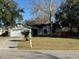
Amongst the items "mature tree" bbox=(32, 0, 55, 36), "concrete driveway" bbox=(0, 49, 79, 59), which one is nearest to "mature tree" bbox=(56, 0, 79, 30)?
"mature tree" bbox=(32, 0, 55, 36)

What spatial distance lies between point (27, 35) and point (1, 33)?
28.7m

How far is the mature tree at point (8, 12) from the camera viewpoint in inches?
2332

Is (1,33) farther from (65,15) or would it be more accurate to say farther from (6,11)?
(65,15)

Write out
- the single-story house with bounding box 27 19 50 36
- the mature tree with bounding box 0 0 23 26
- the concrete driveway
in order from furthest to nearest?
1. the single-story house with bounding box 27 19 50 36
2. the mature tree with bounding box 0 0 23 26
3. the concrete driveway

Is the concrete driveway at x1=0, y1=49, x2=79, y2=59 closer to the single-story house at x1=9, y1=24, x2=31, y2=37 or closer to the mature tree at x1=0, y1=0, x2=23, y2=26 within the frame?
the mature tree at x1=0, y1=0, x2=23, y2=26

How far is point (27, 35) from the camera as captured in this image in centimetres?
4378

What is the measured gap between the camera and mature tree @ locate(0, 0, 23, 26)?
59.2m

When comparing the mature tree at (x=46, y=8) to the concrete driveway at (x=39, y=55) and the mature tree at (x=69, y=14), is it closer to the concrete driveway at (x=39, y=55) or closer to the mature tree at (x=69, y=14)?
the mature tree at (x=69, y=14)

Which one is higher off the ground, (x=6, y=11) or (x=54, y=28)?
(x=6, y=11)

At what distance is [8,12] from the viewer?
60.8 meters

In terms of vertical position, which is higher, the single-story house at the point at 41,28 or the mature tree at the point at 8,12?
the mature tree at the point at 8,12

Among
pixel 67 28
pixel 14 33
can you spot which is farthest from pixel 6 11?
pixel 67 28

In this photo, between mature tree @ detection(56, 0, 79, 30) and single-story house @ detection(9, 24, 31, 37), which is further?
single-story house @ detection(9, 24, 31, 37)

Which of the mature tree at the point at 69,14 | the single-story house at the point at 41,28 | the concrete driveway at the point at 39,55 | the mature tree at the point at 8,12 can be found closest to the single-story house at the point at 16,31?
the mature tree at the point at 8,12
